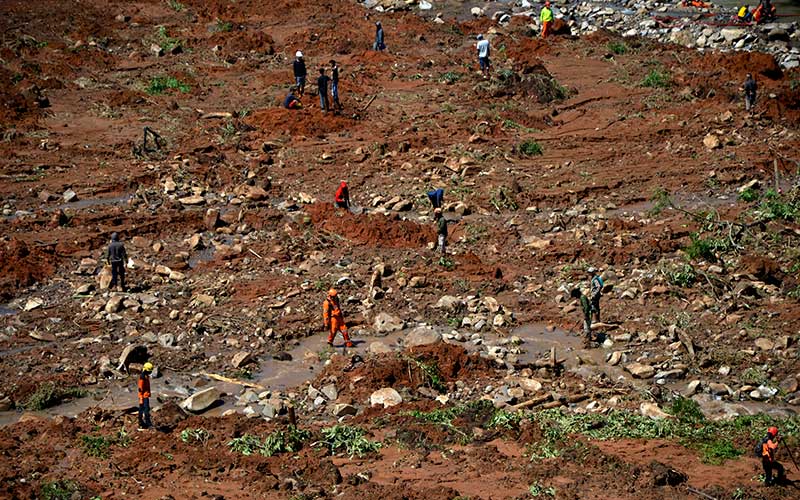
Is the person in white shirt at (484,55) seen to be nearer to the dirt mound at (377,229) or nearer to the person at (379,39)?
the person at (379,39)

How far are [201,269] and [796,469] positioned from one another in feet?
37.3

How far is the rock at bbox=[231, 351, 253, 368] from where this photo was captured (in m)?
16.6

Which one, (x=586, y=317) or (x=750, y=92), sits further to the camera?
(x=750, y=92)

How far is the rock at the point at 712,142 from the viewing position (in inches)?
953

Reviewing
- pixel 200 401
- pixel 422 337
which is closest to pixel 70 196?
pixel 200 401

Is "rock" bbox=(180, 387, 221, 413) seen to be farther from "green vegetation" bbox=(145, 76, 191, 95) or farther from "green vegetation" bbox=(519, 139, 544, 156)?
"green vegetation" bbox=(145, 76, 191, 95)

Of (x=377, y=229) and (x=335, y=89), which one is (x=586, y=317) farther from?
(x=335, y=89)

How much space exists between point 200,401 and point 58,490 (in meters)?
Result: 2.92

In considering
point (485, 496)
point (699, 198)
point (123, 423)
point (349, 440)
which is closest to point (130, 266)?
point (123, 423)

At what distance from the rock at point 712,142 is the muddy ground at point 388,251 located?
0.05 meters

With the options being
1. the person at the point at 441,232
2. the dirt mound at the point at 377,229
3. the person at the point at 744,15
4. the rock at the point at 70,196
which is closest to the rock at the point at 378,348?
the person at the point at 441,232

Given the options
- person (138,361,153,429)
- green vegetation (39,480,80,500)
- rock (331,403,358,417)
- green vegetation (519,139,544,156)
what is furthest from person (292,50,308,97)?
green vegetation (39,480,80,500)

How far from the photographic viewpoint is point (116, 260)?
1902cm

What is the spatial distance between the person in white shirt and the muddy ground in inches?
21.6
